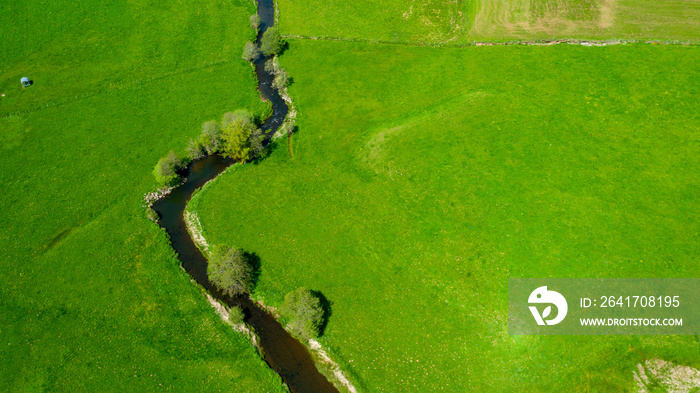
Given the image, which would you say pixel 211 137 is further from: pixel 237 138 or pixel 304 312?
pixel 304 312

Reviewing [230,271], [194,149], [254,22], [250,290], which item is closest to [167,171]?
[194,149]

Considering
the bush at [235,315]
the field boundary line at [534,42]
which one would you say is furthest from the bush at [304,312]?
the field boundary line at [534,42]

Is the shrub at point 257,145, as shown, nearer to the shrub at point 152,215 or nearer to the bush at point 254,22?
the shrub at point 152,215

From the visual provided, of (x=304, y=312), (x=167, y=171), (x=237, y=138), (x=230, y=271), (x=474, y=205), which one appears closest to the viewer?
(x=304, y=312)

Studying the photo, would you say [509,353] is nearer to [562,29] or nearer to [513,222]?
[513,222]

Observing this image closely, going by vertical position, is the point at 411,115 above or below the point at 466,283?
above

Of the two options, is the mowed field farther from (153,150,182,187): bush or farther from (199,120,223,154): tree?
(199,120,223,154): tree

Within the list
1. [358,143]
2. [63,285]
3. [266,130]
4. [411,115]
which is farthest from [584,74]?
[63,285]
